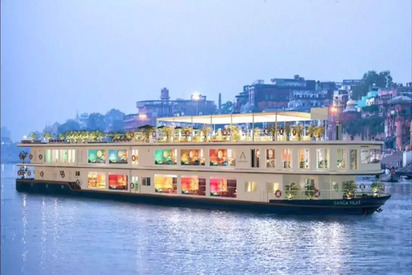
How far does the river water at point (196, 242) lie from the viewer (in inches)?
1057

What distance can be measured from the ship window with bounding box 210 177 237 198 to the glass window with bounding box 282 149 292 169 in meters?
3.66

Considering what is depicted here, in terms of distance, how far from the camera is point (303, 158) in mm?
38656

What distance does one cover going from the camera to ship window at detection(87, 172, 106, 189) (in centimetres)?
4972

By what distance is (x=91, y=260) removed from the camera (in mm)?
27750

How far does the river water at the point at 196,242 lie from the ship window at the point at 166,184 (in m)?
1.63

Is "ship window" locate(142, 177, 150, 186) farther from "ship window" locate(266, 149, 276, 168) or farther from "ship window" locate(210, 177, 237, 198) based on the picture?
"ship window" locate(266, 149, 276, 168)

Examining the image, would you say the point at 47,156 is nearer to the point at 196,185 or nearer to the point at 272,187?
the point at 196,185

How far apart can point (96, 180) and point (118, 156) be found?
2.79 metres

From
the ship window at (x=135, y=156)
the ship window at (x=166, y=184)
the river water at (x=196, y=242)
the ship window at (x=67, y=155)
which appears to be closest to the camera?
the river water at (x=196, y=242)

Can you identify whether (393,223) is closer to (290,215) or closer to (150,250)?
(290,215)

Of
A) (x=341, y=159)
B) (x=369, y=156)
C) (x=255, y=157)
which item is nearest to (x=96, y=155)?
(x=255, y=157)

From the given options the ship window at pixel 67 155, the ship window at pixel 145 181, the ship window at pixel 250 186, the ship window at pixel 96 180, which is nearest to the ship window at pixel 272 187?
the ship window at pixel 250 186

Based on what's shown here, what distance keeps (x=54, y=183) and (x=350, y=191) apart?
23.7 meters

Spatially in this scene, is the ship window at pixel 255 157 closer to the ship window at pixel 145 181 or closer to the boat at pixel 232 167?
the boat at pixel 232 167
